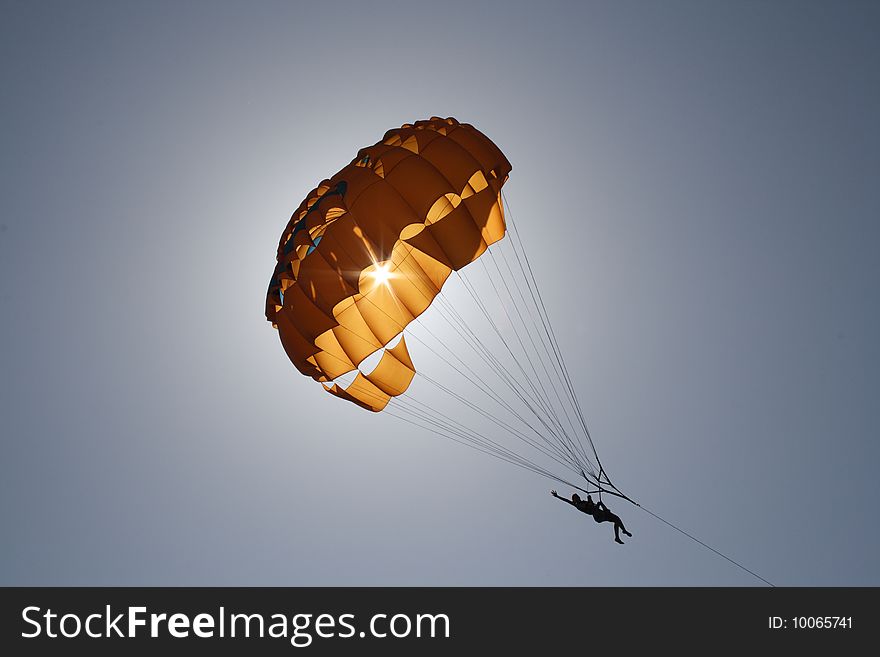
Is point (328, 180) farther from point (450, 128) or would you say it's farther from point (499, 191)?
point (499, 191)

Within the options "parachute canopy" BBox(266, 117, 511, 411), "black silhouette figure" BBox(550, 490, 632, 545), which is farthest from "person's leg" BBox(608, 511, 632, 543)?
"parachute canopy" BBox(266, 117, 511, 411)

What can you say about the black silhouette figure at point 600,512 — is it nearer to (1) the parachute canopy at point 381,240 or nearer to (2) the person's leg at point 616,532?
(2) the person's leg at point 616,532

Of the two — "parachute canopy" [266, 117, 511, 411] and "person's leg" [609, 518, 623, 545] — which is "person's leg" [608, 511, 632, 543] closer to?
"person's leg" [609, 518, 623, 545]

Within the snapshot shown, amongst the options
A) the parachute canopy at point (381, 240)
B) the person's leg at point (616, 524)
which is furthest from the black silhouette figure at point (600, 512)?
the parachute canopy at point (381, 240)

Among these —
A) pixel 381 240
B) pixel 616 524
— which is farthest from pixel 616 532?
pixel 381 240

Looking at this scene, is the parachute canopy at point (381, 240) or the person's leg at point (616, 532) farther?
the person's leg at point (616, 532)
